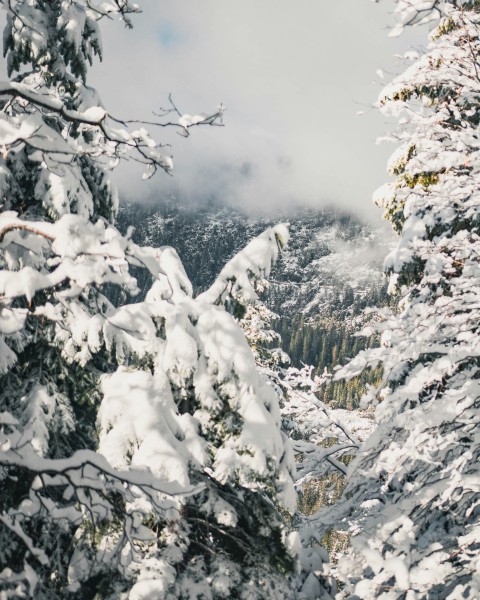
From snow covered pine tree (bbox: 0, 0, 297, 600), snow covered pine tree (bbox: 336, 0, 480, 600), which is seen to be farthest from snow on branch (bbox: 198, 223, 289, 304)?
snow covered pine tree (bbox: 336, 0, 480, 600)

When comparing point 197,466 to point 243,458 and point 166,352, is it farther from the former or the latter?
point 166,352

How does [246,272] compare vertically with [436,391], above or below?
above

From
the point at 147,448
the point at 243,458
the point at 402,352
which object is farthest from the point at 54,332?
the point at 402,352

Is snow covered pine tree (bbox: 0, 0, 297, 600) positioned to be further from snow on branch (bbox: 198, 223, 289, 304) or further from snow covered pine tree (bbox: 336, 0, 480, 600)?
snow covered pine tree (bbox: 336, 0, 480, 600)

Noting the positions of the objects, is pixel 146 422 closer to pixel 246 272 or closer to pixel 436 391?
pixel 246 272

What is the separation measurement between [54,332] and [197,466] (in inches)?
110

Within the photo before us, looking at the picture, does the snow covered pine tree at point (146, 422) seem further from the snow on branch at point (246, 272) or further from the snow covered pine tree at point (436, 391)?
the snow covered pine tree at point (436, 391)

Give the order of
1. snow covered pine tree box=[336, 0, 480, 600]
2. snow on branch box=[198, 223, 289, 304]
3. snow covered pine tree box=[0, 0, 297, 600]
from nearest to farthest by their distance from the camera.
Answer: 1. snow covered pine tree box=[0, 0, 297, 600]
2. snow covered pine tree box=[336, 0, 480, 600]
3. snow on branch box=[198, 223, 289, 304]

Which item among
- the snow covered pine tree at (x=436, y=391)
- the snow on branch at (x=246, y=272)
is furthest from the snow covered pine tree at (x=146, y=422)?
the snow covered pine tree at (x=436, y=391)

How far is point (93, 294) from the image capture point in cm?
666

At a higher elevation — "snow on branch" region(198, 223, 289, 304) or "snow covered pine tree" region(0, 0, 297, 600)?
→ "snow on branch" region(198, 223, 289, 304)

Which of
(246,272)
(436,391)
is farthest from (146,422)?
(436,391)

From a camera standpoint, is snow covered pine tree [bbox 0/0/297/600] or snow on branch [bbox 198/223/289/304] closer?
snow covered pine tree [bbox 0/0/297/600]

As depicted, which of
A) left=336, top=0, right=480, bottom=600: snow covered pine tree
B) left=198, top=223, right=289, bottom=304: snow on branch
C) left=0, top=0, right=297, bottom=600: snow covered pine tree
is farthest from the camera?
left=198, top=223, right=289, bottom=304: snow on branch
